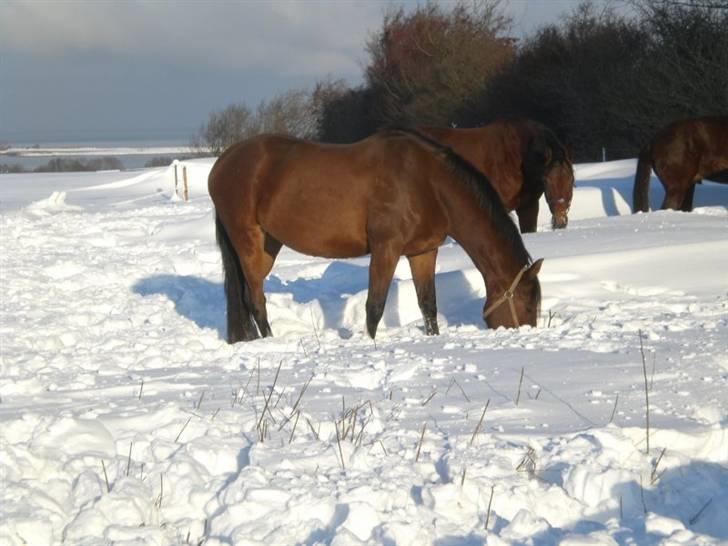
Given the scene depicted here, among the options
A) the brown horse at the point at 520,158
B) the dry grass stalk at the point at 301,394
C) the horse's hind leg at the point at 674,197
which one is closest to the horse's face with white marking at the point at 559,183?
the brown horse at the point at 520,158

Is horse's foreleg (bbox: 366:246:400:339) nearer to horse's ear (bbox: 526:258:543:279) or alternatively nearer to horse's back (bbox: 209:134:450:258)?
A: horse's back (bbox: 209:134:450:258)

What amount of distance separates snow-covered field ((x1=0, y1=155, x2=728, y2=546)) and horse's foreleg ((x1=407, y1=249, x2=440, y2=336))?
24 cm

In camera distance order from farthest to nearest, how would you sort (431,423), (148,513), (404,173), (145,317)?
(145,317)
(404,173)
(431,423)
(148,513)

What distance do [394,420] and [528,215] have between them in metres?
6.87

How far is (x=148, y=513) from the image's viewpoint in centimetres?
311

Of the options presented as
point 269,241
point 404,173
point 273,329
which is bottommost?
point 273,329

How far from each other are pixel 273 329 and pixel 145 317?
1.32 meters

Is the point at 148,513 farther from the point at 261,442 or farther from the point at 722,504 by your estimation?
the point at 722,504

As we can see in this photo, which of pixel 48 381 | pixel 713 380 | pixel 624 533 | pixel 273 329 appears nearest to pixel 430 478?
pixel 624 533

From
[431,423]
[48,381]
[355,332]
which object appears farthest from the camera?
[355,332]

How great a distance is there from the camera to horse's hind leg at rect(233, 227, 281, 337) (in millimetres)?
7750

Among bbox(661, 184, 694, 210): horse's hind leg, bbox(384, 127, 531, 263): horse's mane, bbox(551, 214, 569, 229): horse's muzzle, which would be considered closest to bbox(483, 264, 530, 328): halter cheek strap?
bbox(384, 127, 531, 263): horse's mane

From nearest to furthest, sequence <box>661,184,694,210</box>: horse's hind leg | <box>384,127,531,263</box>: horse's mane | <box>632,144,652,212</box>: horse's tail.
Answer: <box>384,127,531,263</box>: horse's mane < <box>632,144,652,212</box>: horse's tail < <box>661,184,694,210</box>: horse's hind leg

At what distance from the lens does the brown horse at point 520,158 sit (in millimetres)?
9141
